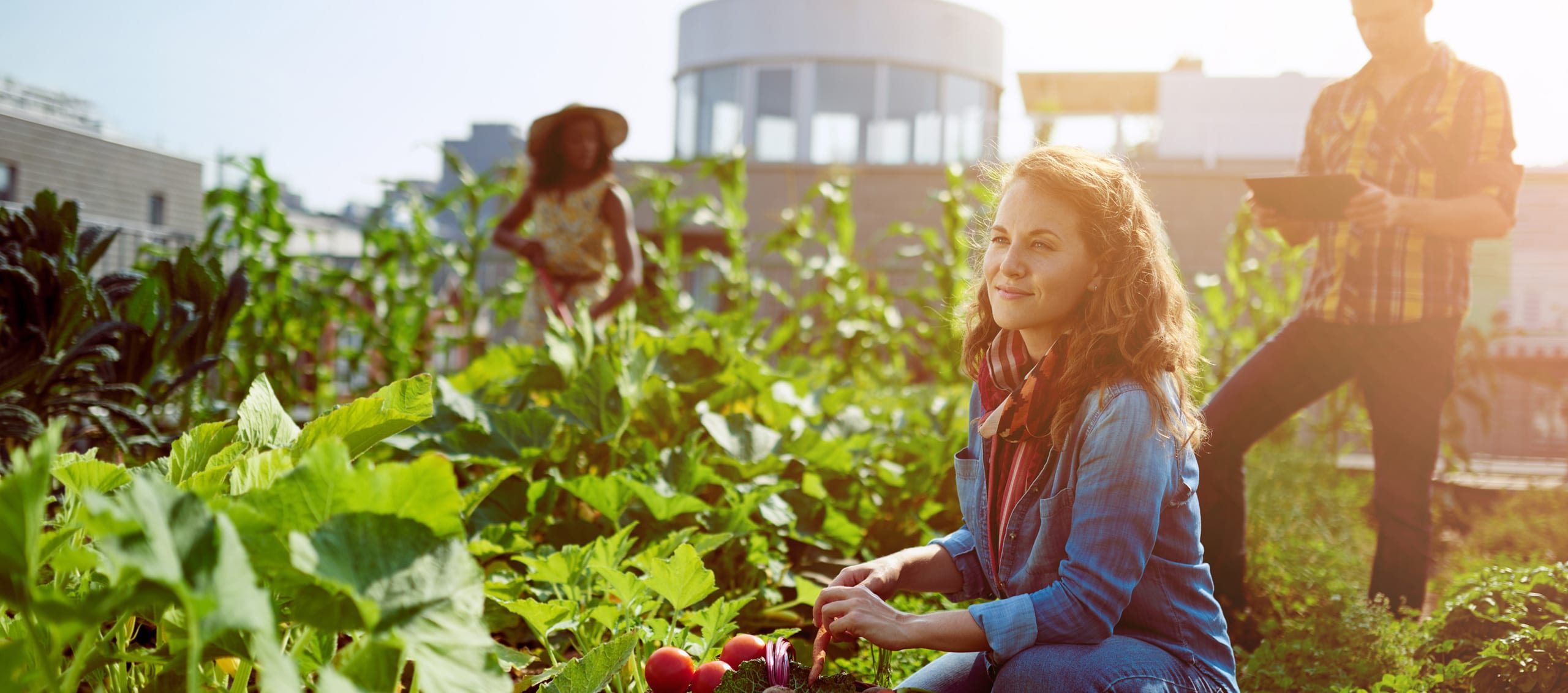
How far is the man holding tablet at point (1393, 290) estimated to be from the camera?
2.24 m

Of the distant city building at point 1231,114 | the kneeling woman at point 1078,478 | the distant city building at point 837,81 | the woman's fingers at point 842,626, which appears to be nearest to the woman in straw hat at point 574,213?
the kneeling woman at point 1078,478

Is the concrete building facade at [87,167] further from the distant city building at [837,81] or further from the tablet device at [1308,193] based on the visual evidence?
the tablet device at [1308,193]

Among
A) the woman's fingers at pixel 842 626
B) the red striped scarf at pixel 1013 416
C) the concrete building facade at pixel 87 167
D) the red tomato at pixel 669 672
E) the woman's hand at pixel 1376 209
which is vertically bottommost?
the red tomato at pixel 669 672

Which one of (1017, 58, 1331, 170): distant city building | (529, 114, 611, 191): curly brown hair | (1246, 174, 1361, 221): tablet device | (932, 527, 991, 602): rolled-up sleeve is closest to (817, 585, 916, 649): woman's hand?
(932, 527, 991, 602): rolled-up sleeve

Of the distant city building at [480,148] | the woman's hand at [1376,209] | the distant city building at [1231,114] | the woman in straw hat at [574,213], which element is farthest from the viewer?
the distant city building at [480,148]

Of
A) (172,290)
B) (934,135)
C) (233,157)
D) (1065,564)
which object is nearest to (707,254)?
(233,157)

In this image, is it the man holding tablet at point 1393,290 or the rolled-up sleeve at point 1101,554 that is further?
the man holding tablet at point 1393,290

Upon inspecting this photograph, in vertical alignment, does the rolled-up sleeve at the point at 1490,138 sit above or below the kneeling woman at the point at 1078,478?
above

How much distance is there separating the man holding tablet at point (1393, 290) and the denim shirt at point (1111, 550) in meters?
1.08

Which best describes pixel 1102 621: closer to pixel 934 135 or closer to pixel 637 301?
pixel 637 301

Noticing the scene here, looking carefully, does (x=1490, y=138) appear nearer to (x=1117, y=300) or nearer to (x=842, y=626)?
(x=1117, y=300)

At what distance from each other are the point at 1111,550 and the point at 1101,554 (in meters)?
0.01

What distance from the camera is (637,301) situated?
507 centimetres

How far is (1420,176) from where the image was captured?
232 centimetres
